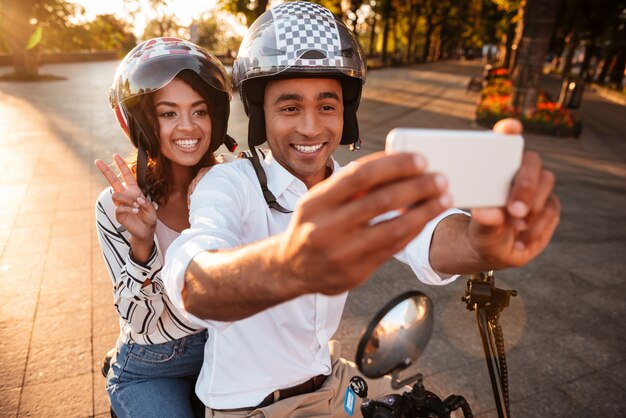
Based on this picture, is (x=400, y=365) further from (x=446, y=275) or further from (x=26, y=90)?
(x=26, y=90)

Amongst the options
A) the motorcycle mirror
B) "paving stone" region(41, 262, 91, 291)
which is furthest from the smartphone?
"paving stone" region(41, 262, 91, 291)

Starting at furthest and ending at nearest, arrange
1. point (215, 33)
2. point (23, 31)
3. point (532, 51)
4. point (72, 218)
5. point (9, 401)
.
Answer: point (215, 33)
point (23, 31)
point (532, 51)
point (72, 218)
point (9, 401)

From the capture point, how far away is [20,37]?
21.8 m

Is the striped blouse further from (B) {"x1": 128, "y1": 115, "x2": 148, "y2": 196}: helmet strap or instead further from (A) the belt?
(A) the belt

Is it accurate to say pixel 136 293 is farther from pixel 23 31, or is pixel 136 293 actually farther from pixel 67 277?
pixel 23 31

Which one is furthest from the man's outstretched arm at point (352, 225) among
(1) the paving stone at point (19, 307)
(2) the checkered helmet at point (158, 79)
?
(1) the paving stone at point (19, 307)

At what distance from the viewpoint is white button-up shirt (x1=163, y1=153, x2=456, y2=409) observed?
161 cm

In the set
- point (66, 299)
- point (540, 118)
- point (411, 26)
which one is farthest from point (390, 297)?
point (411, 26)

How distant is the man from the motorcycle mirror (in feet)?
0.66

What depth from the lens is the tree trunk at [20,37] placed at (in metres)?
21.3

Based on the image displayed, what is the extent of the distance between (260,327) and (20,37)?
2687 cm

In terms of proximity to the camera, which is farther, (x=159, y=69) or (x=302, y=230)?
(x=159, y=69)

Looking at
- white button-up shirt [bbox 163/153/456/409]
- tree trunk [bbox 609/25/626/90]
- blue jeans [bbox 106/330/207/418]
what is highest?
white button-up shirt [bbox 163/153/456/409]

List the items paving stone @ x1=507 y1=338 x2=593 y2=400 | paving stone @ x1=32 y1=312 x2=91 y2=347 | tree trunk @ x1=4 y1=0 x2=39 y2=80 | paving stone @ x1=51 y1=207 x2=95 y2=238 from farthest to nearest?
tree trunk @ x1=4 y1=0 x2=39 y2=80 → paving stone @ x1=51 y1=207 x2=95 y2=238 → paving stone @ x1=32 y1=312 x2=91 y2=347 → paving stone @ x1=507 y1=338 x2=593 y2=400
